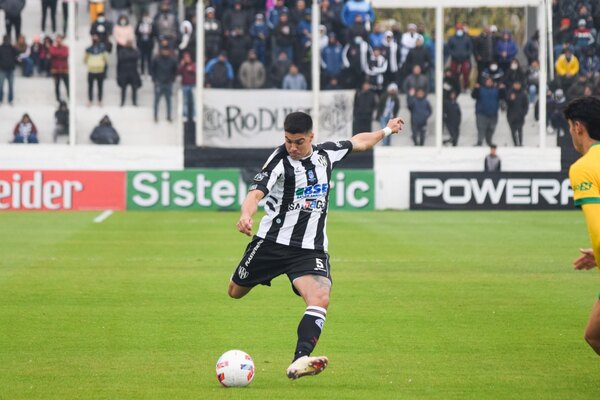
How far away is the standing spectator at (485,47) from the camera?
32.2 meters

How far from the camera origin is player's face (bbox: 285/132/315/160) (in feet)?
27.4

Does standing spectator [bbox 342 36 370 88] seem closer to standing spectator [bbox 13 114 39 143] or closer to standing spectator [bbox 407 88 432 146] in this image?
standing spectator [bbox 407 88 432 146]

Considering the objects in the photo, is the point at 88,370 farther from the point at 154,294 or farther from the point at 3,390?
the point at 154,294

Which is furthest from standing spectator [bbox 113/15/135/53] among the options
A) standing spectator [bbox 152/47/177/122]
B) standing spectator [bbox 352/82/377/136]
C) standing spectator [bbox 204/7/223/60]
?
standing spectator [bbox 352/82/377/136]

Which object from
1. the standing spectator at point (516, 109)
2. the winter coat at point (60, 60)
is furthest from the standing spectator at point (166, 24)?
the standing spectator at point (516, 109)

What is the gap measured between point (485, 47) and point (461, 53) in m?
0.84

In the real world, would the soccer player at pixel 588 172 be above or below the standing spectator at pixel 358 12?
below

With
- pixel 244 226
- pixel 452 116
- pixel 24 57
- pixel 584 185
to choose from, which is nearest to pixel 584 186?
pixel 584 185

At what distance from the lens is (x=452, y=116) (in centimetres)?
3359

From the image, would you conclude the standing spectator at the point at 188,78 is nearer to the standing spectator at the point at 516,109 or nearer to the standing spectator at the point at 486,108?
the standing spectator at the point at 486,108

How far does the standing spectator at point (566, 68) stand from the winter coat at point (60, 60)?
1388cm

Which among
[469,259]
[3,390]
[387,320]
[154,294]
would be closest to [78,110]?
[469,259]

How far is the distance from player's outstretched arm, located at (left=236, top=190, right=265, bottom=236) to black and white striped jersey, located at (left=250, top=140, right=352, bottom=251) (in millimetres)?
283

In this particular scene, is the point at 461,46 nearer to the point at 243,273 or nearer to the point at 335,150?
the point at 335,150
